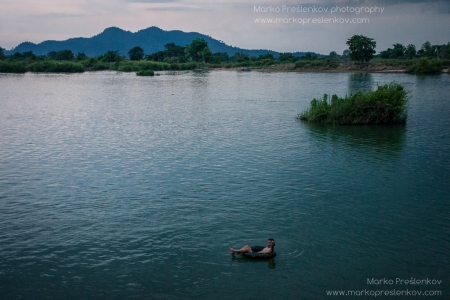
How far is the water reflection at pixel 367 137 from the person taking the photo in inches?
1111

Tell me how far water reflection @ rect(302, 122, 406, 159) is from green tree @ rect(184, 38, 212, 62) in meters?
135

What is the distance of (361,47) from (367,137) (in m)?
97.6

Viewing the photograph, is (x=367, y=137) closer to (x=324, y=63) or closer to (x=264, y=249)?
(x=264, y=249)

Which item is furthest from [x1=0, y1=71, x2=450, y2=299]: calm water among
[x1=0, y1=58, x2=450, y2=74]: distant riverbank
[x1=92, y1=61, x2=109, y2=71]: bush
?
[x1=92, y1=61, x2=109, y2=71]: bush

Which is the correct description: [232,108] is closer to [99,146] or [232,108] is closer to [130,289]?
[99,146]

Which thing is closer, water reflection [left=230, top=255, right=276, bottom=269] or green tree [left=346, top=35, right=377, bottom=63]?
water reflection [left=230, top=255, right=276, bottom=269]

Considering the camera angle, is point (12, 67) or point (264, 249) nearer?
point (264, 249)

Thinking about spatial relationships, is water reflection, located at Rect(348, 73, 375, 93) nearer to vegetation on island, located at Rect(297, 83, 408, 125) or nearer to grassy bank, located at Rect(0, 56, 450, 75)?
vegetation on island, located at Rect(297, 83, 408, 125)

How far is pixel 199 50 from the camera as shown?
17238cm

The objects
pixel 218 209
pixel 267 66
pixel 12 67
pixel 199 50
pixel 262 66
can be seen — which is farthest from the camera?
pixel 199 50

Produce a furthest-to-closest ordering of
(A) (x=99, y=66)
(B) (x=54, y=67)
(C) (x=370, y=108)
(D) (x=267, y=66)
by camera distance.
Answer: (D) (x=267, y=66)
(A) (x=99, y=66)
(B) (x=54, y=67)
(C) (x=370, y=108)

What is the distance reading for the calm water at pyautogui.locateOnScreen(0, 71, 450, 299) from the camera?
518 inches

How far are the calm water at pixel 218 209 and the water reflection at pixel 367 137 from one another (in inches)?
5.3

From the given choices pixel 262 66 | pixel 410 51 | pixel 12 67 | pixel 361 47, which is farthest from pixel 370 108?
pixel 410 51
